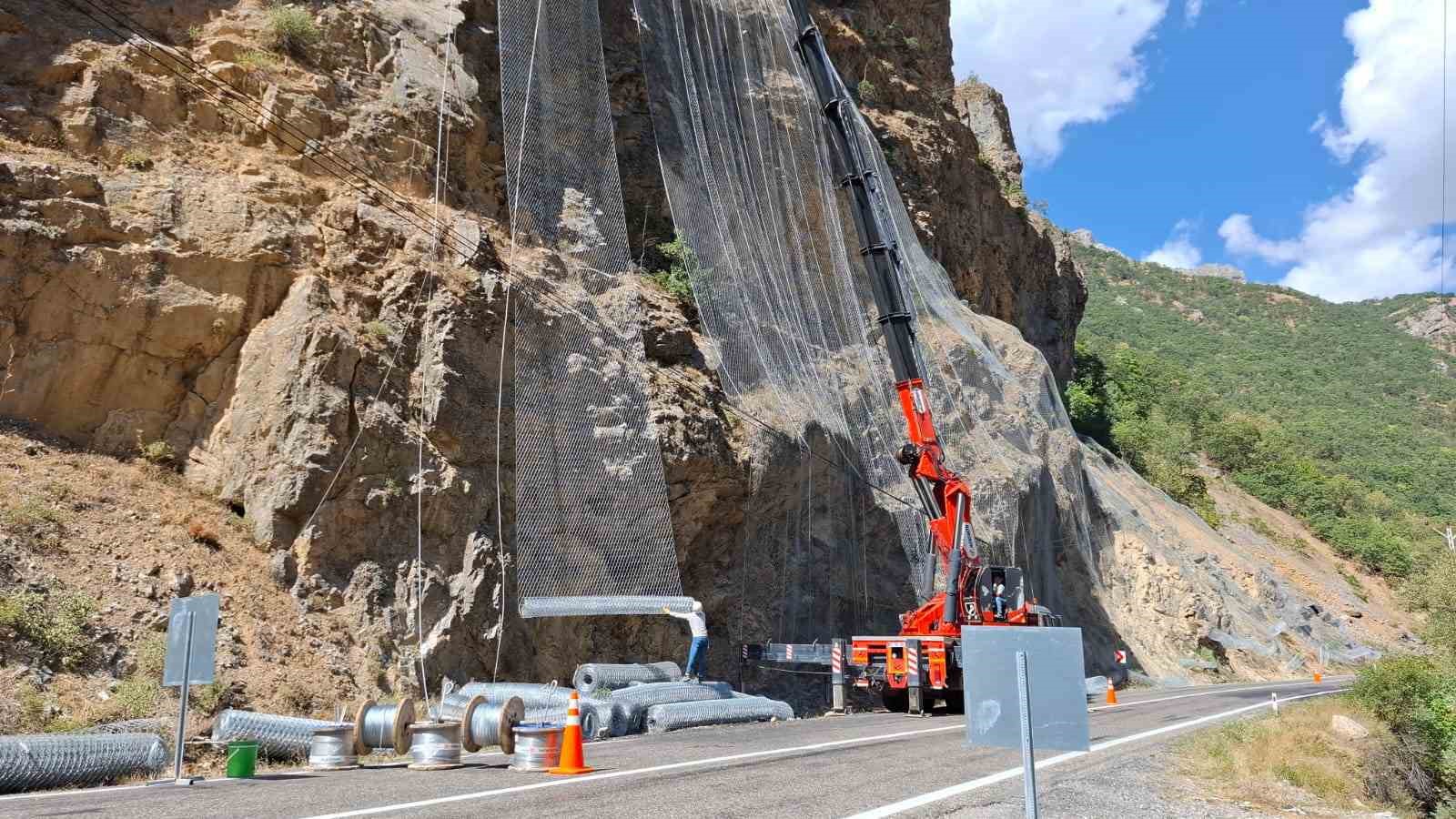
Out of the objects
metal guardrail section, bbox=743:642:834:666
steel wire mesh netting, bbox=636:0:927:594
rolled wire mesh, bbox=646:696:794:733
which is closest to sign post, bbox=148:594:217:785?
rolled wire mesh, bbox=646:696:794:733

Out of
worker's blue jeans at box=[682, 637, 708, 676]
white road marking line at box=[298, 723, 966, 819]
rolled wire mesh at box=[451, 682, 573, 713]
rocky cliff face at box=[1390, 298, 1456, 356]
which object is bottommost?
white road marking line at box=[298, 723, 966, 819]

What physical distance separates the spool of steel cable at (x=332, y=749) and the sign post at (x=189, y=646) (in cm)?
105

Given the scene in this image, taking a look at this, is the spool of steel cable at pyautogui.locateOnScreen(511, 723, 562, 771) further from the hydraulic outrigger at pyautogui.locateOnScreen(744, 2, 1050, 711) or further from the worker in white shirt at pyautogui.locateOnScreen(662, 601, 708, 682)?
the hydraulic outrigger at pyautogui.locateOnScreen(744, 2, 1050, 711)

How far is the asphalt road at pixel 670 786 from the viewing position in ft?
21.6

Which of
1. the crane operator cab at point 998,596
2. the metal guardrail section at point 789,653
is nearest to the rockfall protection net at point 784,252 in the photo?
the metal guardrail section at point 789,653

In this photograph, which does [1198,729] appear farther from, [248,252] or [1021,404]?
[1021,404]

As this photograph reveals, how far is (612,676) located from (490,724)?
3721 mm

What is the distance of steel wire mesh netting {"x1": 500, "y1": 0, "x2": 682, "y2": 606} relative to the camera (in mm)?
16047

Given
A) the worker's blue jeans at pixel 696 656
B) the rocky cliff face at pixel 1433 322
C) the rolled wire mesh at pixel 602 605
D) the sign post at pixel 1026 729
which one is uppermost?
the rocky cliff face at pixel 1433 322

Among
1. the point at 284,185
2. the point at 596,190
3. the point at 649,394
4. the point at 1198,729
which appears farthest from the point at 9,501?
the point at 1198,729

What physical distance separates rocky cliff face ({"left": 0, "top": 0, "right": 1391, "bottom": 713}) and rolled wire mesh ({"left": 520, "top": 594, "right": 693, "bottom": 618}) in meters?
0.56

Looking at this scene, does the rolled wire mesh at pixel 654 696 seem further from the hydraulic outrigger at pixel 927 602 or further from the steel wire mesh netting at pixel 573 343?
the hydraulic outrigger at pixel 927 602

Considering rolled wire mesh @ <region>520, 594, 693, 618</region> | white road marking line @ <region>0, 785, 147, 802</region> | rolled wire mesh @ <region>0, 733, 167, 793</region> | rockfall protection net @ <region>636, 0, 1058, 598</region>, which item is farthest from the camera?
rockfall protection net @ <region>636, 0, 1058, 598</region>

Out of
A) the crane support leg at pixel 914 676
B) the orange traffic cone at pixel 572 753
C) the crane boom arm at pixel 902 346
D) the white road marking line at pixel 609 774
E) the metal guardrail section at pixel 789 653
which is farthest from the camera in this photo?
the crane boom arm at pixel 902 346
